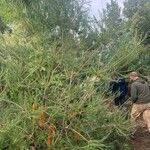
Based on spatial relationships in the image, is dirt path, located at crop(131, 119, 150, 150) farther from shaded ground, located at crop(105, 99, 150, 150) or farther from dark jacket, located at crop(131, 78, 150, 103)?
dark jacket, located at crop(131, 78, 150, 103)

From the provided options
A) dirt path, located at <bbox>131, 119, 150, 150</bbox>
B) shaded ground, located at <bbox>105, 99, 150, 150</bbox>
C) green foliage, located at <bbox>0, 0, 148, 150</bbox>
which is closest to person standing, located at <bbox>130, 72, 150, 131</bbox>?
shaded ground, located at <bbox>105, 99, 150, 150</bbox>

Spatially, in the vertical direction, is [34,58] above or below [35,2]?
below

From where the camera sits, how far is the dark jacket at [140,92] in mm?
10242

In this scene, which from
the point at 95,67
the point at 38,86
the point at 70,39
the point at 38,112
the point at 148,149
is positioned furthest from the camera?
the point at 70,39

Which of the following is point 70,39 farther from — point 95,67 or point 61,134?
point 61,134

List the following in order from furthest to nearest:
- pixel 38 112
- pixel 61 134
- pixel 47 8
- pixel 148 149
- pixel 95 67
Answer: pixel 47 8
pixel 148 149
pixel 95 67
pixel 61 134
pixel 38 112

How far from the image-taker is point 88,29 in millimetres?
12453

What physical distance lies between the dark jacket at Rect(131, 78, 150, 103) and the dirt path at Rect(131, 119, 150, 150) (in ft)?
3.38

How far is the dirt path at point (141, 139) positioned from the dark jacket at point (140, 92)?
103cm

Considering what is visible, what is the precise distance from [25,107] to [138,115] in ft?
14.1

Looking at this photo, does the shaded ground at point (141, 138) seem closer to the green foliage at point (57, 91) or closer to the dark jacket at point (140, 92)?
the dark jacket at point (140, 92)

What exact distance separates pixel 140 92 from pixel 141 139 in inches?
51.1

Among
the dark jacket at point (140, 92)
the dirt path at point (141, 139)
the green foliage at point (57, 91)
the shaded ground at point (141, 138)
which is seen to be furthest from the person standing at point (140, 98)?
the green foliage at point (57, 91)

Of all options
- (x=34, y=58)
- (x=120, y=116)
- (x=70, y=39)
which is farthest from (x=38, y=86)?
(x=70, y=39)
